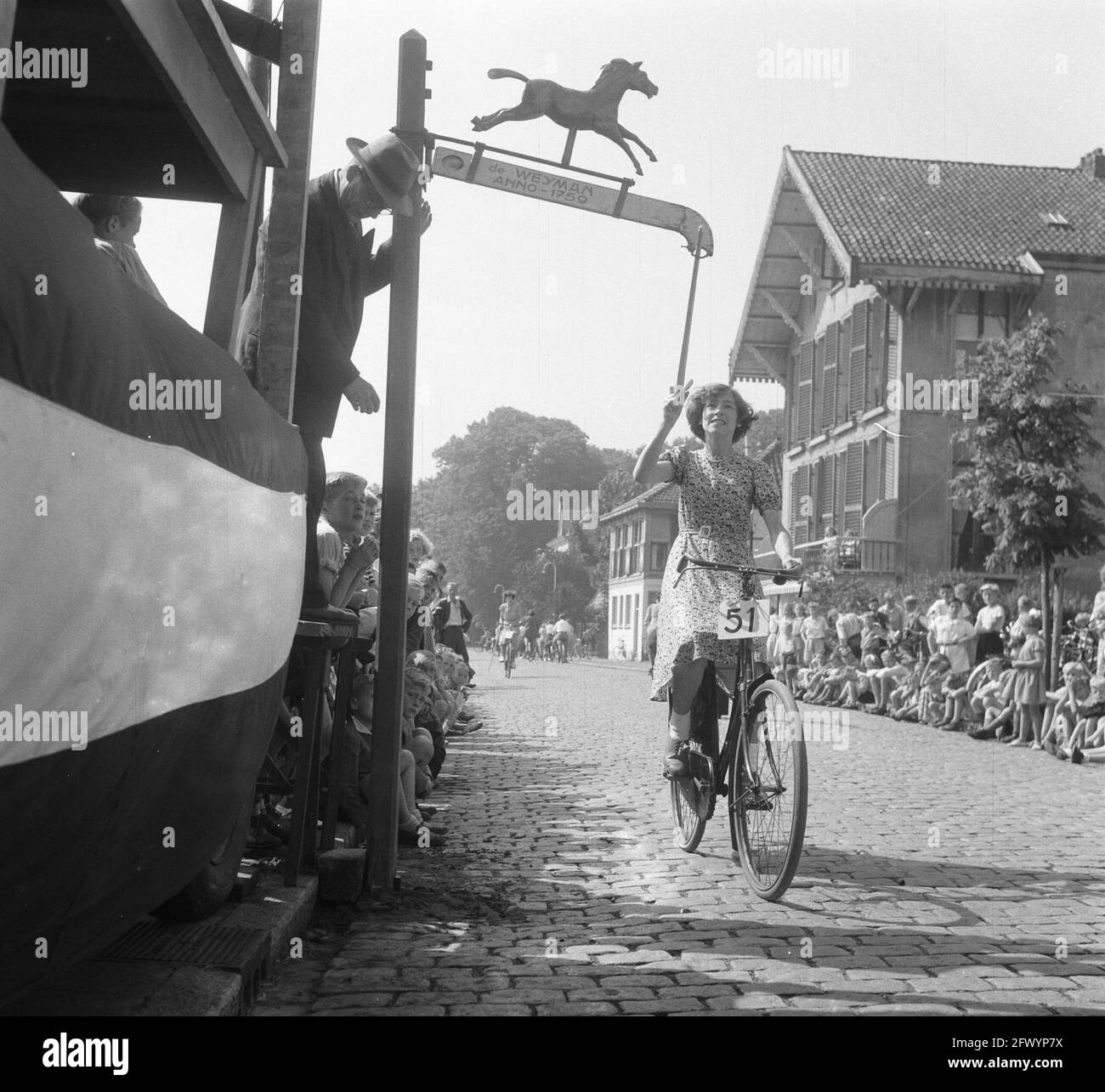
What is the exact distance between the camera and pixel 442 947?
475cm

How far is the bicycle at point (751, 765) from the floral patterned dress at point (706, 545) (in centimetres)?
7

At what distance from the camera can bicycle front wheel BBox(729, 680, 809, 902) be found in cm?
543

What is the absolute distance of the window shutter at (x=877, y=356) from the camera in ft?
118

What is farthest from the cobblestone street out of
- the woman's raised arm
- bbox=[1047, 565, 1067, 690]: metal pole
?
bbox=[1047, 565, 1067, 690]: metal pole

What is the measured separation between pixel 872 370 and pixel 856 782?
89.5 ft

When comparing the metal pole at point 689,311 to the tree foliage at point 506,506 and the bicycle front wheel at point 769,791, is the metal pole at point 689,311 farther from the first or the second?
the tree foliage at point 506,506

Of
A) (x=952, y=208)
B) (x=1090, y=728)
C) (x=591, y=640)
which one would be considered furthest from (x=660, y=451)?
(x=591, y=640)

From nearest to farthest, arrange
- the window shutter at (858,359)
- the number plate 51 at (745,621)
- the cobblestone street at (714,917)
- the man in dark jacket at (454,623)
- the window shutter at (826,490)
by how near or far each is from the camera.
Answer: the cobblestone street at (714,917), the number plate 51 at (745,621), the man in dark jacket at (454,623), the window shutter at (858,359), the window shutter at (826,490)

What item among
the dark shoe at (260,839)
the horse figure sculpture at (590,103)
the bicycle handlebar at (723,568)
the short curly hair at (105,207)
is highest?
the horse figure sculpture at (590,103)

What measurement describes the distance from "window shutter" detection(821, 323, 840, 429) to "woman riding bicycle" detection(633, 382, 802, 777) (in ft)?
109

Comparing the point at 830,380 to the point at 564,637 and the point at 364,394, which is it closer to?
the point at 564,637

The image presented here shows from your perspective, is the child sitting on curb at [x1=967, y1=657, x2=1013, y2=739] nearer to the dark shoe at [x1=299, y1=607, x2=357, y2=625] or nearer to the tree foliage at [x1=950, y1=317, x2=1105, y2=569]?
the tree foliage at [x1=950, y1=317, x2=1105, y2=569]

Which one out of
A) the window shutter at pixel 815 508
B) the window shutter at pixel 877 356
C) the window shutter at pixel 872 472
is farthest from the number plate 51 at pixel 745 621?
the window shutter at pixel 815 508

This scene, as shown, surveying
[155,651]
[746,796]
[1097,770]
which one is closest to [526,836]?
[746,796]
